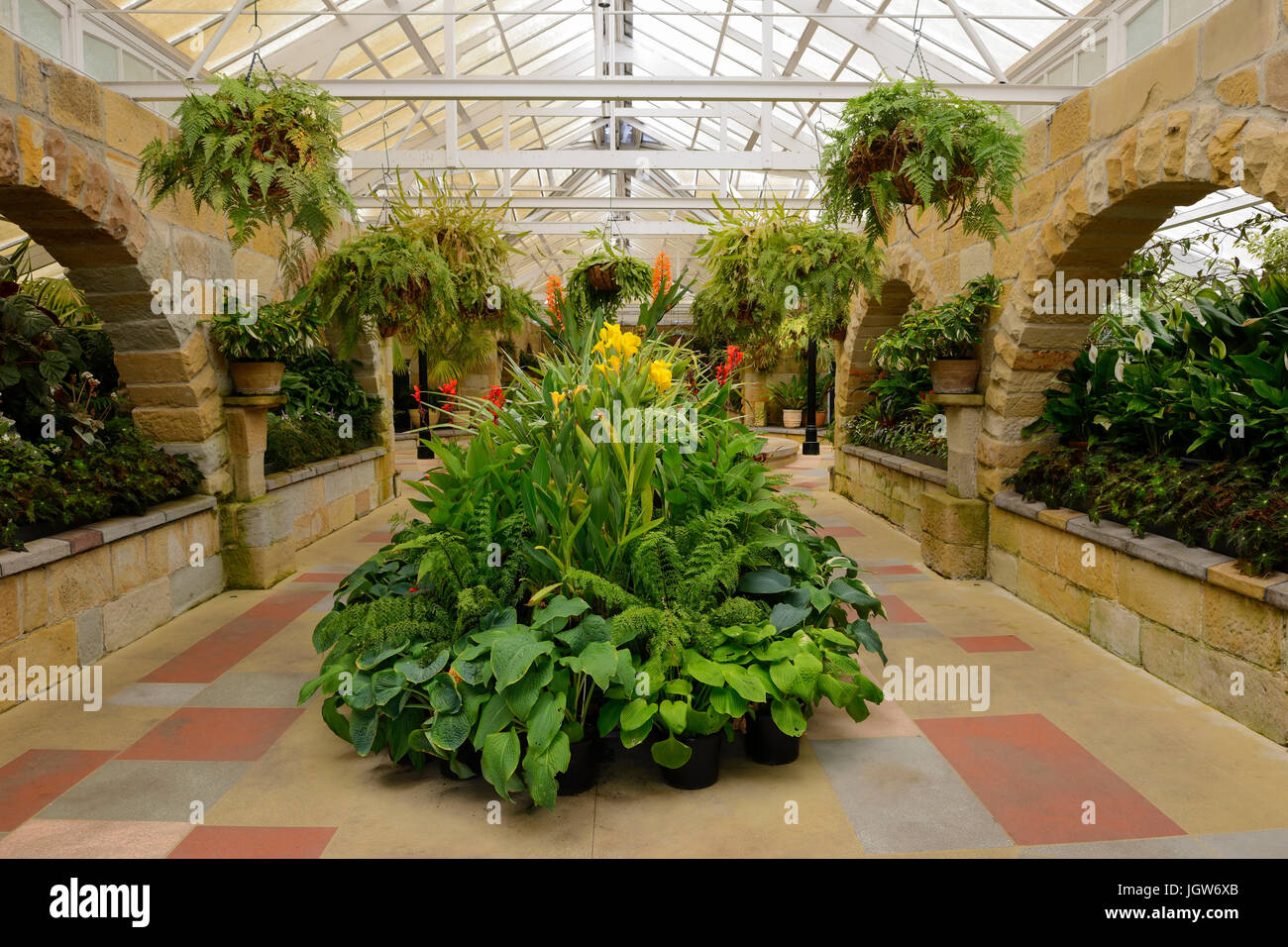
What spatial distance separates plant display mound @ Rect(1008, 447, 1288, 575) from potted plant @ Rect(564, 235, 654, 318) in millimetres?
2266

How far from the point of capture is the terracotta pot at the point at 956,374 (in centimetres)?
483

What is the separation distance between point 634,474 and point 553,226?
26.0 feet

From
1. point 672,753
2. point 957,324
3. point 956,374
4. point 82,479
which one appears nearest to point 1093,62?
point 957,324

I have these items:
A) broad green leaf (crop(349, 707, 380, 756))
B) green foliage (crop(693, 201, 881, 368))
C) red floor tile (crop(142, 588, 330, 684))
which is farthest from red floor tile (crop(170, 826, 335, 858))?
green foliage (crop(693, 201, 881, 368))

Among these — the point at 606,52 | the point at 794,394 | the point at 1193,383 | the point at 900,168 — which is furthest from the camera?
the point at 794,394

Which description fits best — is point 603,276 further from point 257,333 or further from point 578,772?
point 578,772

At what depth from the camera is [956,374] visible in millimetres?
4855

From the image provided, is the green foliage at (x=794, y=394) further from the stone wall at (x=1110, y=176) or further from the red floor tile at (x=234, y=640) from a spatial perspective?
the red floor tile at (x=234, y=640)

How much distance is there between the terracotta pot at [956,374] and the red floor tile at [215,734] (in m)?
3.69

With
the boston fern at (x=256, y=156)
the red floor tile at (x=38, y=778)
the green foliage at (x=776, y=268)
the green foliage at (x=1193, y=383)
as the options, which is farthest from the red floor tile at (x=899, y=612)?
the red floor tile at (x=38, y=778)

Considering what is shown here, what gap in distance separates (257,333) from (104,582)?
4.92 feet

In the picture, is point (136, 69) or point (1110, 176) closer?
point (1110, 176)

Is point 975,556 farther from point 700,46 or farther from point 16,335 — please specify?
point 700,46

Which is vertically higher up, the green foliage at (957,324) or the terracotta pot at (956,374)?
the green foliage at (957,324)
